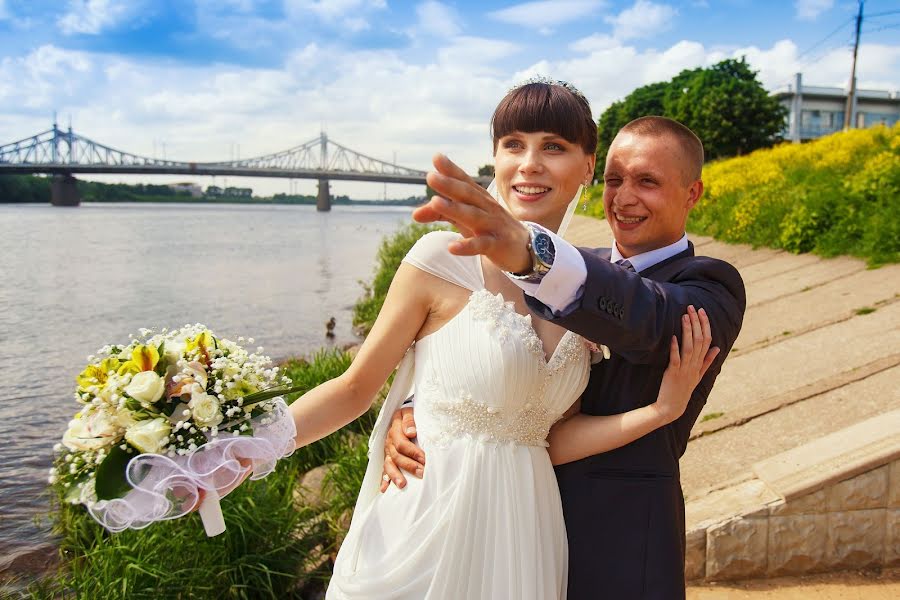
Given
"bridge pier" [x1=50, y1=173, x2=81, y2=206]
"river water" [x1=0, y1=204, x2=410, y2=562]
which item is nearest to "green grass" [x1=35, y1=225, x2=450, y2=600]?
"river water" [x1=0, y1=204, x2=410, y2=562]

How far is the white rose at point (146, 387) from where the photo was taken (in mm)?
1483

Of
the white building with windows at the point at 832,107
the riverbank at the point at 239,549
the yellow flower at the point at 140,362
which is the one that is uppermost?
the white building with windows at the point at 832,107

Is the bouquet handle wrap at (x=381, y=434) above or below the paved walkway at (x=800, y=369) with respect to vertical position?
above

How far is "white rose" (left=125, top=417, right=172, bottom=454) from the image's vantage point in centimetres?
147

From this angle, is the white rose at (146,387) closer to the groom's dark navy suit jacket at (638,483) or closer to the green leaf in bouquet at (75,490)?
the green leaf in bouquet at (75,490)

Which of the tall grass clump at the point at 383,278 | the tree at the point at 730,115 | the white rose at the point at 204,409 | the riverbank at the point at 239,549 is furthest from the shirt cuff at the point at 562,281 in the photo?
the tree at the point at 730,115

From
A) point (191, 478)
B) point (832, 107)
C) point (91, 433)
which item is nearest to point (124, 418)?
point (91, 433)

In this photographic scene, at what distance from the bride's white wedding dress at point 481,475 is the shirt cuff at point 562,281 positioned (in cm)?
38

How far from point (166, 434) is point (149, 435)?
4cm

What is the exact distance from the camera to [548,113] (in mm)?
1765

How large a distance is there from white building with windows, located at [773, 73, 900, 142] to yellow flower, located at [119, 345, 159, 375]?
6291 centimetres

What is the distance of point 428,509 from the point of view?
5.65 ft

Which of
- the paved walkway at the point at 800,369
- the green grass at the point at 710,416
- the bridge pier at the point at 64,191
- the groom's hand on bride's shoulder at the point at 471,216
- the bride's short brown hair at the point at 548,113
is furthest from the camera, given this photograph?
the bridge pier at the point at 64,191

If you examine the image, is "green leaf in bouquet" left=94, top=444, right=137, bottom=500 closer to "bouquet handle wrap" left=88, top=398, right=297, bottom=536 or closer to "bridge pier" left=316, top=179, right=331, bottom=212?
"bouquet handle wrap" left=88, top=398, right=297, bottom=536
